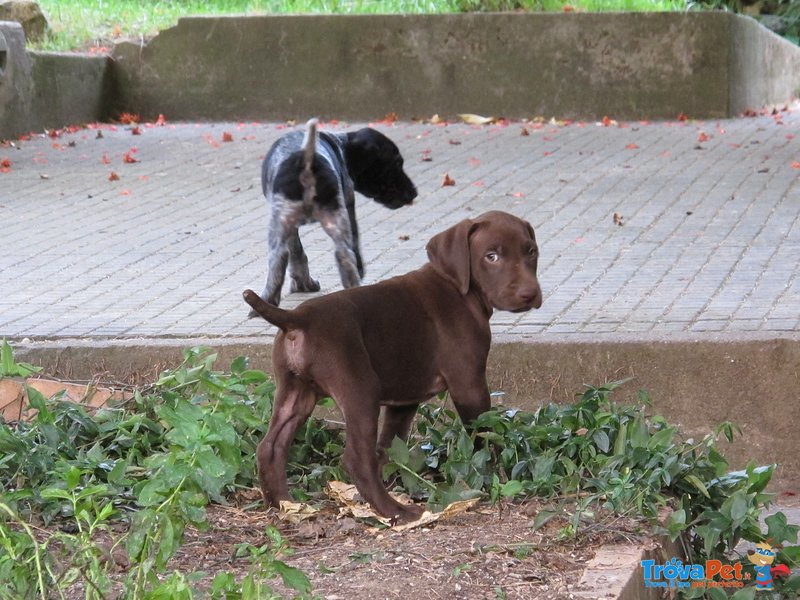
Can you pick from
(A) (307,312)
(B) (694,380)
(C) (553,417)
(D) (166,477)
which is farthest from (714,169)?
(D) (166,477)

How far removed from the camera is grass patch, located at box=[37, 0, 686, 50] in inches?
605

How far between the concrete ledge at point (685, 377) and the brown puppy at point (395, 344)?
137 centimetres

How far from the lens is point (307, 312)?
405cm

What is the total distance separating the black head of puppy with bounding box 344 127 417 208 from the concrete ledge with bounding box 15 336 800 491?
1701 millimetres

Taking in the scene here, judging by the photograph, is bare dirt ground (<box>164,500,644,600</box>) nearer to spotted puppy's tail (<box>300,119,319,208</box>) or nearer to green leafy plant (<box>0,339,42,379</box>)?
green leafy plant (<box>0,339,42,379</box>)

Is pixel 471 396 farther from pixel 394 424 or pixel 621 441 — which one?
pixel 621 441

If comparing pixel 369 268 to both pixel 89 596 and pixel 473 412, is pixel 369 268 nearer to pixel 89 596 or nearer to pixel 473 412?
pixel 473 412

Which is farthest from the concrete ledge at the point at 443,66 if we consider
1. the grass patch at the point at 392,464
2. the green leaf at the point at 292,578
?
the green leaf at the point at 292,578

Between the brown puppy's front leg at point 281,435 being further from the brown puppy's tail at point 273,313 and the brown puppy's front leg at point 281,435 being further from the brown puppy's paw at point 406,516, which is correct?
the brown puppy's paw at point 406,516

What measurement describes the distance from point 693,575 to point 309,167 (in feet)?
11.4

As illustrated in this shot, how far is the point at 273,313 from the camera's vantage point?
3.93m

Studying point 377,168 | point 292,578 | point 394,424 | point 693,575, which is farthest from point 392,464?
point 377,168

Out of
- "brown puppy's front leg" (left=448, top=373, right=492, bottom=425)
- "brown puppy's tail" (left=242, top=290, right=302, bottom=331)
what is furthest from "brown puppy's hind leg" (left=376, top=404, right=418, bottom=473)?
"brown puppy's tail" (left=242, top=290, right=302, bottom=331)

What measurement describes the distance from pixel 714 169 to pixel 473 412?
7.46 metres
